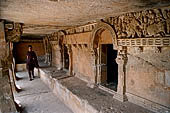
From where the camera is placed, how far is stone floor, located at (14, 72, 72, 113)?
200 inches

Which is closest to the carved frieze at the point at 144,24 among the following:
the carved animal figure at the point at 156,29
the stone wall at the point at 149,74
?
the carved animal figure at the point at 156,29

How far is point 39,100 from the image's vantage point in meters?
5.92

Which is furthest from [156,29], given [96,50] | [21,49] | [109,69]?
[21,49]

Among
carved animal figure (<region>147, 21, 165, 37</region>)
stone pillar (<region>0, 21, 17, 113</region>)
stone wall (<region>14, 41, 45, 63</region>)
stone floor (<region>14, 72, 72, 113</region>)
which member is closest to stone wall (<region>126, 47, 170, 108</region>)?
carved animal figure (<region>147, 21, 165, 37</region>)

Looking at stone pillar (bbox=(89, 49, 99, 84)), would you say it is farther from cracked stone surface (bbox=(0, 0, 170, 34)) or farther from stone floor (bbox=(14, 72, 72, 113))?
cracked stone surface (bbox=(0, 0, 170, 34))

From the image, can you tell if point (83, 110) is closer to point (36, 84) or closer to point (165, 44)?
point (165, 44)

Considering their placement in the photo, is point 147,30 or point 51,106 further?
point 51,106

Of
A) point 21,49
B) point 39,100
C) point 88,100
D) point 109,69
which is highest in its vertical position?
point 21,49

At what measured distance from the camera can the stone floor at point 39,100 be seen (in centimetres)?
508

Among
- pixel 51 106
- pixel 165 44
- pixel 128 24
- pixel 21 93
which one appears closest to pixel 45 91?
pixel 21 93

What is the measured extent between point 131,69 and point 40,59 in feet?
37.2

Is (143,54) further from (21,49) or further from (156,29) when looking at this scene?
(21,49)

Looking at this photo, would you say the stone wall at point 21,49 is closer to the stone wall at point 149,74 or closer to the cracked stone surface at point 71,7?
the cracked stone surface at point 71,7

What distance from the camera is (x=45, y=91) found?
6.97 meters
